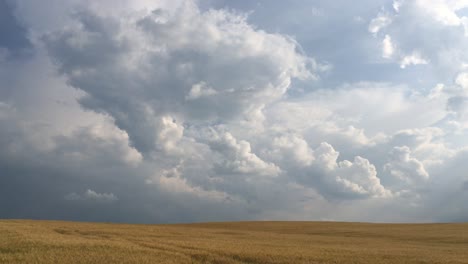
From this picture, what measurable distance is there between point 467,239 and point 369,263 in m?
31.4

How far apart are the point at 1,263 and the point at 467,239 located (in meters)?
49.9

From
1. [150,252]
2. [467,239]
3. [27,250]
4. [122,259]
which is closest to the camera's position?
[122,259]

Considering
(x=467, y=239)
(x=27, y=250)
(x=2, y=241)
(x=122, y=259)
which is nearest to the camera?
(x=122, y=259)

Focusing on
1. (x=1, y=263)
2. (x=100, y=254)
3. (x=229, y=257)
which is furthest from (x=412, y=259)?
(x=1, y=263)

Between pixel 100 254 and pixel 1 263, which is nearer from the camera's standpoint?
pixel 1 263

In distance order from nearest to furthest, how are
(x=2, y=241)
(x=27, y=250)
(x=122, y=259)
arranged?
(x=122, y=259) → (x=27, y=250) → (x=2, y=241)

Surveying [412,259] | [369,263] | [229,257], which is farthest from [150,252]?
[412,259]

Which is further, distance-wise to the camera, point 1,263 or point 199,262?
point 199,262

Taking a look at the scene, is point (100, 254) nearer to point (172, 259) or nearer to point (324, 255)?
point (172, 259)

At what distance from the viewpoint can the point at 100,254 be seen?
2472 centimetres

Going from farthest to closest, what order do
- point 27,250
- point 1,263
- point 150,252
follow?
point 150,252 → point 27,250 → point 1,263

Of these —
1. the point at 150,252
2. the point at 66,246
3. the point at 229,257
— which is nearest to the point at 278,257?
the point at 229,257

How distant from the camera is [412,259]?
2858 centimetres

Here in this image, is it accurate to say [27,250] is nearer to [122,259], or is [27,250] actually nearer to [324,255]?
[122,259]
